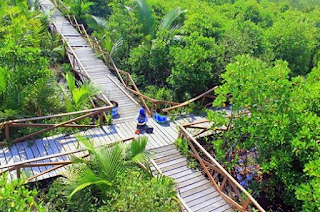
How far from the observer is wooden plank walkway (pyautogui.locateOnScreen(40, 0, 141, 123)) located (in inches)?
475

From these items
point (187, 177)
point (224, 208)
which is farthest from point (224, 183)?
point (187, 177)

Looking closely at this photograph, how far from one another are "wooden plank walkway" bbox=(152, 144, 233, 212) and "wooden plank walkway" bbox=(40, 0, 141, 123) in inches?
98.8

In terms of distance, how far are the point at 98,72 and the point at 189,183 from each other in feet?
25.7

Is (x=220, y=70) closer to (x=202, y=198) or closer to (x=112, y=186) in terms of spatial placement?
(x=202, y=198)

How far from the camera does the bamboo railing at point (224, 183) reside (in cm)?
803

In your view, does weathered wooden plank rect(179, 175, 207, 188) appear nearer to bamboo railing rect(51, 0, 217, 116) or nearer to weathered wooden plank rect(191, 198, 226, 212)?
weathered wooden plank rect(191, 198, 226, 212)

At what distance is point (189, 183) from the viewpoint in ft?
29.0

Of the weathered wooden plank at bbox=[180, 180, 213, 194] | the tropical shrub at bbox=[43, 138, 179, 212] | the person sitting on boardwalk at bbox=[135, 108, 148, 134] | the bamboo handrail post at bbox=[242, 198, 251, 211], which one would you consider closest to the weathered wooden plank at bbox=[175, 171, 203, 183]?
the weathered wooden plank at bbox=[180, 180, 213, 194]

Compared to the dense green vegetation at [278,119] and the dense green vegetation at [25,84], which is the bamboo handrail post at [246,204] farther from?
the dense green vegetation at [25,84]

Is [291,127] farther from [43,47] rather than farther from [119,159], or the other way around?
[43,47]

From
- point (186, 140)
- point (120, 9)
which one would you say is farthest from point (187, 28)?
point (186, 140)

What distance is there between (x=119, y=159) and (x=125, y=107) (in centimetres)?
493

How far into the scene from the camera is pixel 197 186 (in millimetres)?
8828

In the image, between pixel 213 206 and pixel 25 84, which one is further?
pixel 25 84
